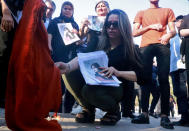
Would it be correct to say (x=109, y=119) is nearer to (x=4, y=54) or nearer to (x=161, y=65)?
(x=161, y=65)

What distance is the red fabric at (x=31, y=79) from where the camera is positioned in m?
1.08

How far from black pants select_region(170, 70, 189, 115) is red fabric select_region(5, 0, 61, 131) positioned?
2.03 metres

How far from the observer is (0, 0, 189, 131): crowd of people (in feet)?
3.66

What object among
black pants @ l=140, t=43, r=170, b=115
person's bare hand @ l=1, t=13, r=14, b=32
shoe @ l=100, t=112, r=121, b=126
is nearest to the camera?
person's bare hand @ l=1, t=13, r=14, b=32

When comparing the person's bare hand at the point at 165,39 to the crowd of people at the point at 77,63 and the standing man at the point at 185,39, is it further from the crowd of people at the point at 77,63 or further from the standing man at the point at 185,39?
the standing man at the point at 185,39

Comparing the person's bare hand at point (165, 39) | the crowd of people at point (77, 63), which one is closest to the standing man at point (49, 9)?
the crowd of people at point (77, 63)

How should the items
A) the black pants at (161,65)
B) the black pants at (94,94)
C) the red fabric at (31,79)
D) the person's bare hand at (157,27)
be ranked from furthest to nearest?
the person's bare hand at (157,27) → the black pants at (161,65) → the black pants at (94,94) → the red fabric at (31,79)

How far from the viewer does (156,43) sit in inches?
92.1

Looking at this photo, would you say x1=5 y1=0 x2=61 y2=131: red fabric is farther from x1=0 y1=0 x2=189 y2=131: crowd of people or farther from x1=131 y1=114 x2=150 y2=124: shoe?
x1=131 y1=114 x2=150 y2=124: shoe

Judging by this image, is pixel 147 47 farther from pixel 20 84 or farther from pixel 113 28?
pixel 20 84

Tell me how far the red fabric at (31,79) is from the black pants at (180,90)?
2027mm

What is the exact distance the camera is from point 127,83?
2.06 meters

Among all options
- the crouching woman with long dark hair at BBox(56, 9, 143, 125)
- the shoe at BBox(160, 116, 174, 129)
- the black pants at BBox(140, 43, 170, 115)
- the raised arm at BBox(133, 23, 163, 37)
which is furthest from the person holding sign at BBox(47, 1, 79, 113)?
the shoe at BBox(160, 116, 174, 129)

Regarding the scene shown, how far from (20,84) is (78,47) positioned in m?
1.80
